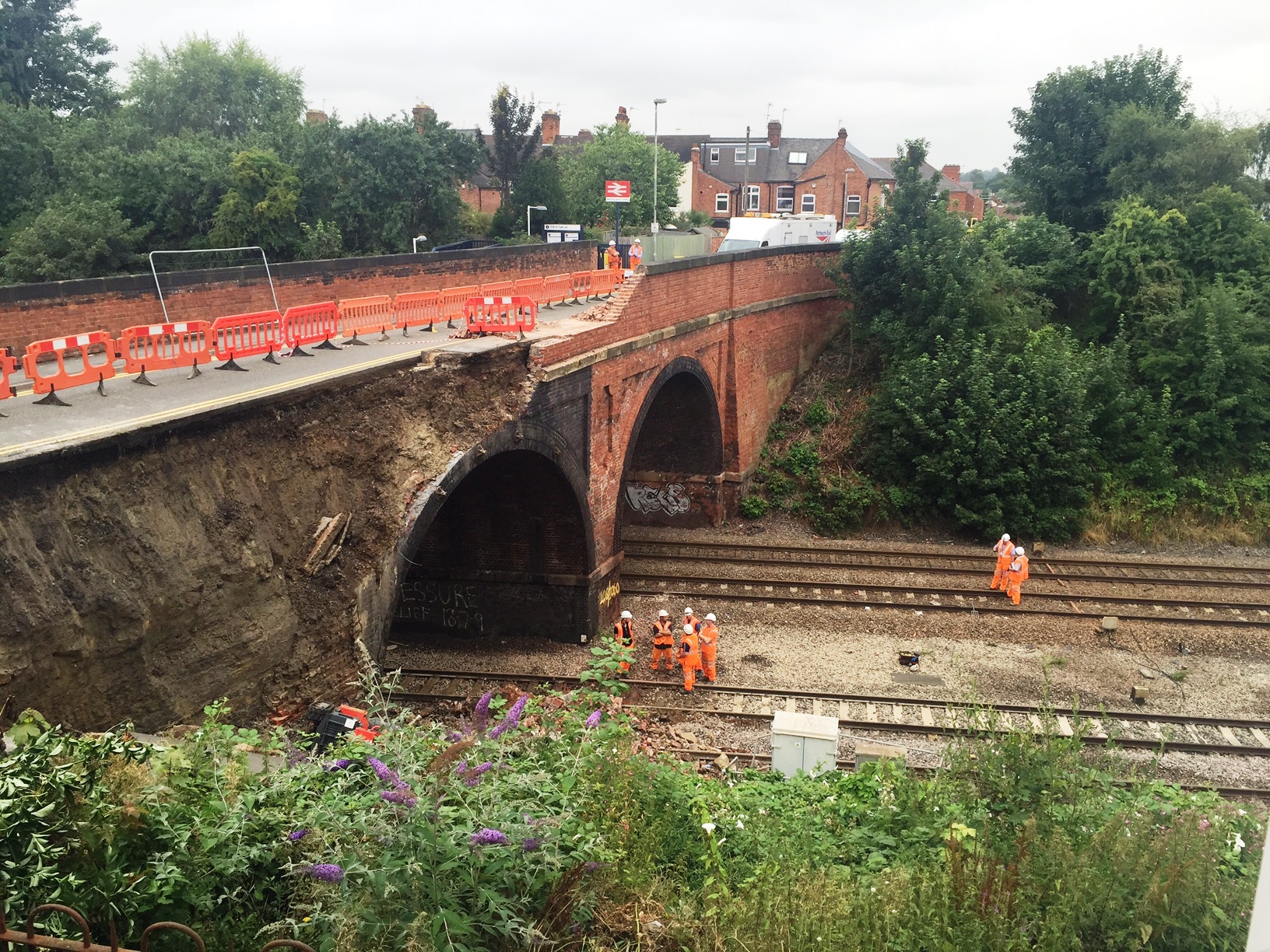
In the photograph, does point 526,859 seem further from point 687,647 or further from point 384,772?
point 687,647

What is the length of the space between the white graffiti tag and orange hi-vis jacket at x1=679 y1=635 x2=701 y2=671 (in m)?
7.58

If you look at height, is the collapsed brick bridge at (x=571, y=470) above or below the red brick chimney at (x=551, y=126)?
below

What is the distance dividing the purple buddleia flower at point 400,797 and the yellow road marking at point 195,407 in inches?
176

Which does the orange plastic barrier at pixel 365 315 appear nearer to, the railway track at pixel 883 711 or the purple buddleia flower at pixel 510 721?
the railway track at pixel 883 711

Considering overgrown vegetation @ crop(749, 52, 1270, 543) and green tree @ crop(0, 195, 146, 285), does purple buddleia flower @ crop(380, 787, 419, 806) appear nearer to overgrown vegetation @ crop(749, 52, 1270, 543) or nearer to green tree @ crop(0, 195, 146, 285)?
overgrown vegetation @ crop(749, 52, 1270, 543)

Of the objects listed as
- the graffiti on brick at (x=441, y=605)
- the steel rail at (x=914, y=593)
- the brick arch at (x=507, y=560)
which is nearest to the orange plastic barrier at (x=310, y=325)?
the brick arch at (x=507, y=560)

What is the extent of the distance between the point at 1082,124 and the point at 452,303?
16823 mm

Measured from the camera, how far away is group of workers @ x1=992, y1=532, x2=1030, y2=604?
626 inches

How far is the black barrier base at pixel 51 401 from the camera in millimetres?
9055

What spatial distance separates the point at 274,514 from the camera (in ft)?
29.3

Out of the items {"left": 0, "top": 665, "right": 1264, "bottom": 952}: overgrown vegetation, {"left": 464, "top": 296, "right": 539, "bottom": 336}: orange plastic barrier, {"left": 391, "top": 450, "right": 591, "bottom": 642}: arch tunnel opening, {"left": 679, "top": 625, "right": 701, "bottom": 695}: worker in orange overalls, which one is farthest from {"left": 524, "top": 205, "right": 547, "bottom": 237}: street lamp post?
{"left": 0, "top": 665, "right": 1264, "bottom": 952}: overgrown vegetation

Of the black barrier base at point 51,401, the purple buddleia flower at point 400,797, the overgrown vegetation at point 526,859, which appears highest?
the black barrier base at point 51,401

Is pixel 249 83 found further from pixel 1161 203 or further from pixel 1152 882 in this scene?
pixel 1152 882

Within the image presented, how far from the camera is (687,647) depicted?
13.0m
